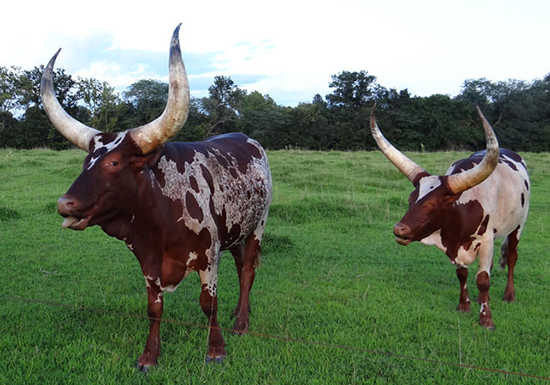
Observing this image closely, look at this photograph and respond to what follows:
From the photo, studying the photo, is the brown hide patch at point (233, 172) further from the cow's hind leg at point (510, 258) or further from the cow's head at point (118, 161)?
the cow's hind leg at point (510, 258)

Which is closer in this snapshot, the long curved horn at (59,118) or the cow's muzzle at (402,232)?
the long curved horn at (59,118)

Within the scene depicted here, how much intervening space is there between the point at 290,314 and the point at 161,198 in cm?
194

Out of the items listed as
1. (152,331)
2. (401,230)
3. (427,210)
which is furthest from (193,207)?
(427,210)

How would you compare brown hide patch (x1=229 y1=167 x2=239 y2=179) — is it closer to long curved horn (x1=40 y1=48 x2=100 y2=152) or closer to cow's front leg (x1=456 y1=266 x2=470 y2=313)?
long curved horn (x1=40 y1=48 x2=100 y2=152)

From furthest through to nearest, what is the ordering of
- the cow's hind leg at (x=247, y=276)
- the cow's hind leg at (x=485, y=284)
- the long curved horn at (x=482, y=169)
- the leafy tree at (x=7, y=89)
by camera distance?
the leafy tree at (x=7, y=89) < the cow's hind leg at (x=485, y=284) < the cow's hind leg at (x=247, y=276) < the long curved horn at (x=482, y=169)

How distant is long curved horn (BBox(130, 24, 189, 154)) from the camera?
3072mm

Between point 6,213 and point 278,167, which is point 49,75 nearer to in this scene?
point 6,213

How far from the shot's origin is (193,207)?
3.59 m

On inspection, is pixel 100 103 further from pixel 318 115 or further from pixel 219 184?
pixel 219 184

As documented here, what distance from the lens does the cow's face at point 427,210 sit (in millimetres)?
4379

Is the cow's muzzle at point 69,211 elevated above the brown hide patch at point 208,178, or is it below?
below

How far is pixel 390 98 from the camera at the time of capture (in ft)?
149

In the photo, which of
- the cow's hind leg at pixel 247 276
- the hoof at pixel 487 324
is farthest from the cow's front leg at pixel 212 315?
the hoof at pixel 487 324

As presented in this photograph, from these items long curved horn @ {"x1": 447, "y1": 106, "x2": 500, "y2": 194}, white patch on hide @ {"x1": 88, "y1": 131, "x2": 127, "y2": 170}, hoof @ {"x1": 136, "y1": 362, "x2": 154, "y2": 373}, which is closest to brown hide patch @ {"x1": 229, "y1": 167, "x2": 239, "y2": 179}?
white patch on hide @ {"x1": 88, "y1": 131, "x2": 127, "y2": 170}
